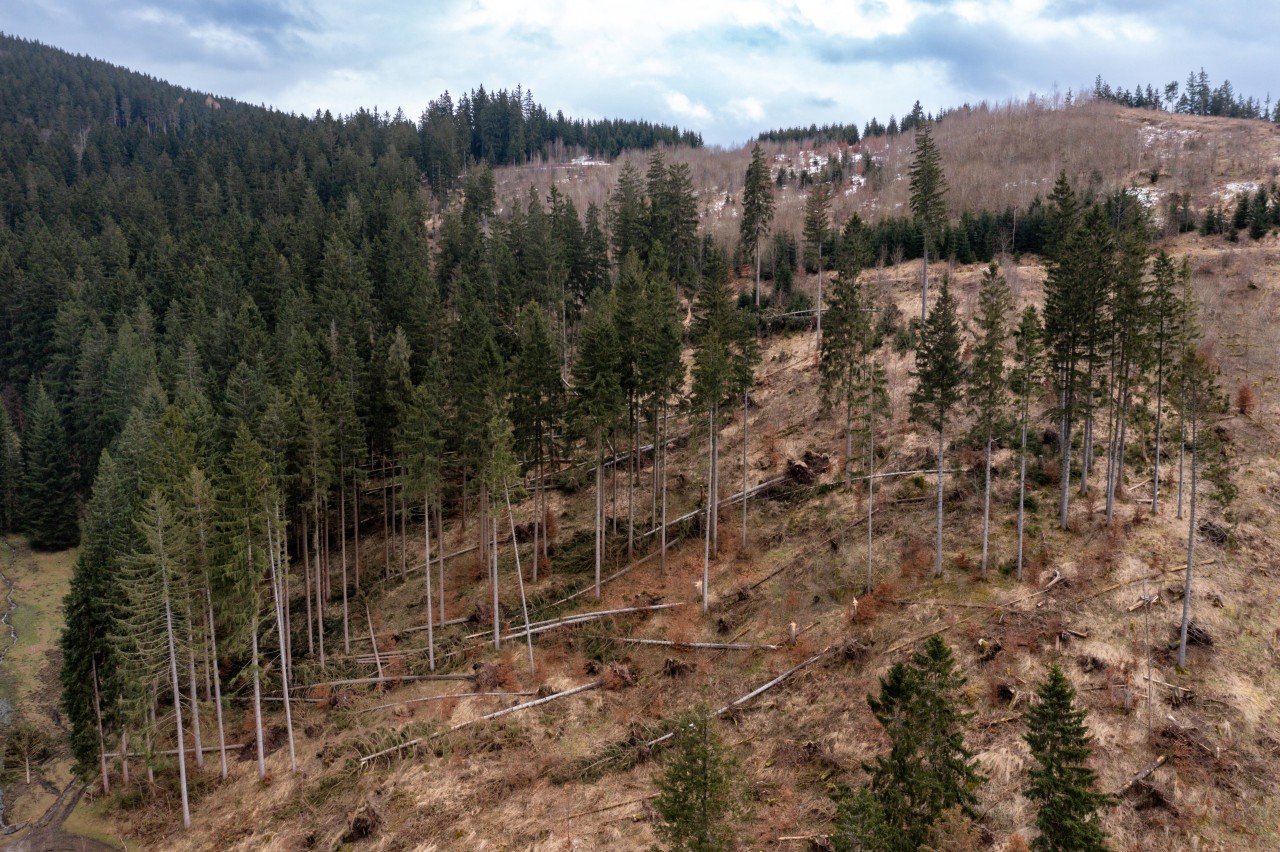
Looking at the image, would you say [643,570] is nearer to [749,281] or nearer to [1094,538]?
[1094,538]

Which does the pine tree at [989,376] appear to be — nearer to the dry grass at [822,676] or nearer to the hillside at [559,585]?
the dry grass at [822,676]

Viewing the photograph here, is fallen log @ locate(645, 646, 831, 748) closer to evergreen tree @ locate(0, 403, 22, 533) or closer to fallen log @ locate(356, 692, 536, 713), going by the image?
fallen log @ locate(356, 692, 536, 713)

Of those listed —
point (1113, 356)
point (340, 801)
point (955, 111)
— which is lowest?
point (340, 801)

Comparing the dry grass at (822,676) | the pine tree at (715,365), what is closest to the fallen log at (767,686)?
the dry grass at (822,676)

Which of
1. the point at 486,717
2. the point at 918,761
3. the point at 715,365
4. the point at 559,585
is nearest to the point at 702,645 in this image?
the point at 559,585

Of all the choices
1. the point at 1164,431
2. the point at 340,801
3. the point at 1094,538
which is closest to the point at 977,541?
the point at 1094,538

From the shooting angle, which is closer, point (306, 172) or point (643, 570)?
point (643, 570)
